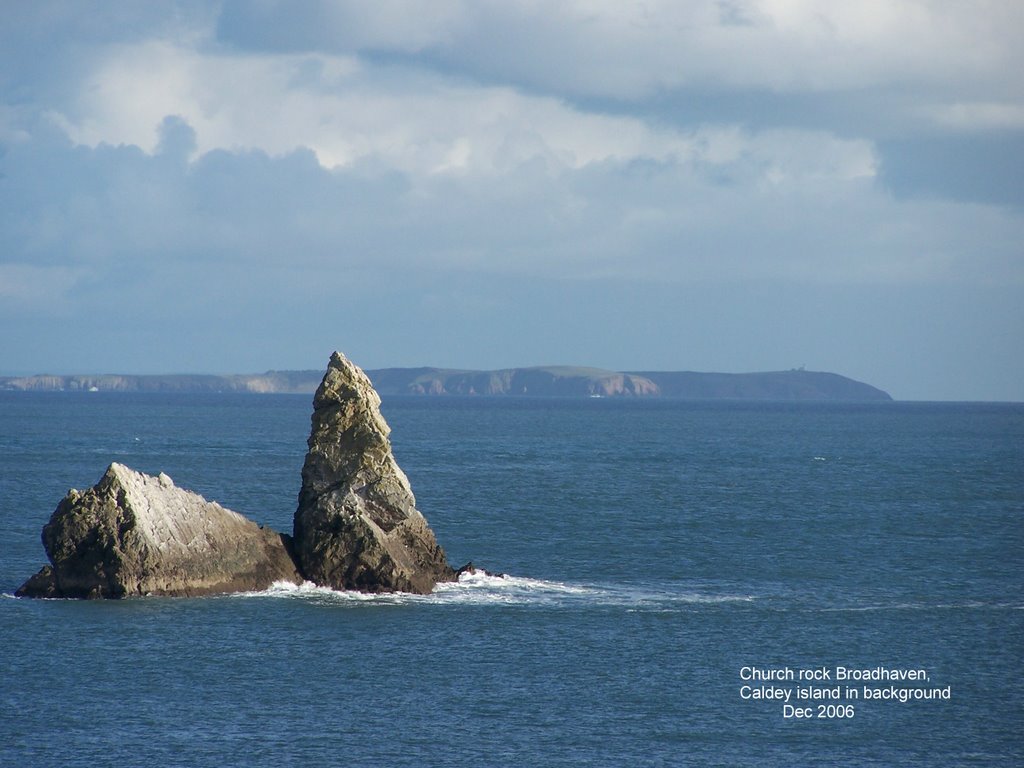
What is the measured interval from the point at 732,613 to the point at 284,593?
52.7ft

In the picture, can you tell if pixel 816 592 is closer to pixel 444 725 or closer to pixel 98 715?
pixel 444 725

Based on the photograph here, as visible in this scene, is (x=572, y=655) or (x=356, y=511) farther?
(x=356, y=511)

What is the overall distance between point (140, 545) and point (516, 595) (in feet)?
44.9

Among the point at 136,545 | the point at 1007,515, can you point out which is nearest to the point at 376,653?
the point at 136,545

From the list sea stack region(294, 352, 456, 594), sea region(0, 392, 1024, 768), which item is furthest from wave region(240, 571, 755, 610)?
sea stack region(294, 352, 456, 594)

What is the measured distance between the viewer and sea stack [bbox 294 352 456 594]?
52312mm

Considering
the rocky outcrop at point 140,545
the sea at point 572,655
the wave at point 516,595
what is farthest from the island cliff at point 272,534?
the sea at point 572,655

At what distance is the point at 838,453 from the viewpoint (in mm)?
155000

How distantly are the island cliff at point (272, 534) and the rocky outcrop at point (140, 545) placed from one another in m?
0.04

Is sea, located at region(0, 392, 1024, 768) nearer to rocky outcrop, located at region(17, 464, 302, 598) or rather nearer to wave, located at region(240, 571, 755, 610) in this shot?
wave, located at region(240, 571, 755, 610)

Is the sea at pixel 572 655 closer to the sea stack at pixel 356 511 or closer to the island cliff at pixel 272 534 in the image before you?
the island cliff at pixel 272 534

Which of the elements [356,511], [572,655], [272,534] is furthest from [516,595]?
[572,655]

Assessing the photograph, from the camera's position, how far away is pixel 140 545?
163 ft

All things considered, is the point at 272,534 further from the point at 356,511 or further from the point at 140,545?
the point at 140,545
